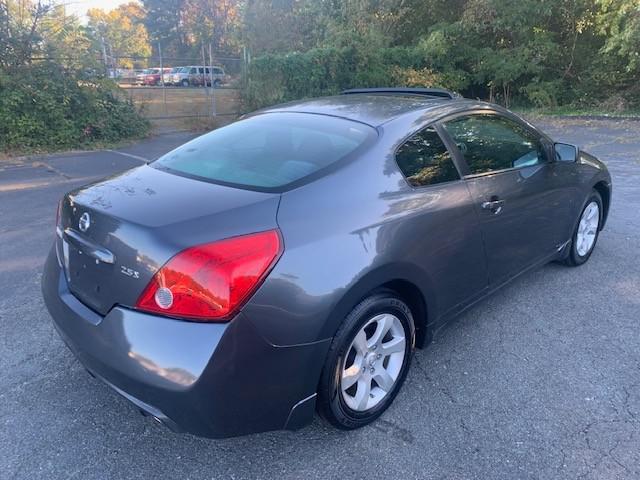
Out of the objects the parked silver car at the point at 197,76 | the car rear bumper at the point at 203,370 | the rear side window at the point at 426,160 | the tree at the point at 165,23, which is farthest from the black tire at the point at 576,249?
the tree at the point at 165,23

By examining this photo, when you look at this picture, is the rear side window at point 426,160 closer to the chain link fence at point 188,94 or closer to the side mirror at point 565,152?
the side mirror at point 565,152

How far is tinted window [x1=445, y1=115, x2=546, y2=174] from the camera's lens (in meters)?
3.09

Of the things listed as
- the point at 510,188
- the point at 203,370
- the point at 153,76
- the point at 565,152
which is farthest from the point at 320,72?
the point at 203,370

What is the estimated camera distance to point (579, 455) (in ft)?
7.57

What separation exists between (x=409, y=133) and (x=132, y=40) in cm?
5058

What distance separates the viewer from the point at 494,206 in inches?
121

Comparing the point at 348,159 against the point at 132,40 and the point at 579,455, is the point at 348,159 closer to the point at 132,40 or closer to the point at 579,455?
the point at 579,455

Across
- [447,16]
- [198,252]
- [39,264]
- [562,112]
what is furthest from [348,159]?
[447,16]

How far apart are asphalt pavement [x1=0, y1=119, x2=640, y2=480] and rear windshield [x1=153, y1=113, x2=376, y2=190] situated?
4.12 ft

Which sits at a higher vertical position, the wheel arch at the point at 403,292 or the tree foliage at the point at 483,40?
the tree foliage at the point at 483,40

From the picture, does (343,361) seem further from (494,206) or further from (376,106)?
(376,106)

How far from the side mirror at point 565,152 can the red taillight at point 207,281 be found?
9.52ft

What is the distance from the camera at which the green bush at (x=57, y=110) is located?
960 centimetres

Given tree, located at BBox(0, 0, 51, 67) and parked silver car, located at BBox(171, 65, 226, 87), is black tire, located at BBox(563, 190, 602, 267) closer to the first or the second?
tree, located at BBox(0, 0, 51, 67)
